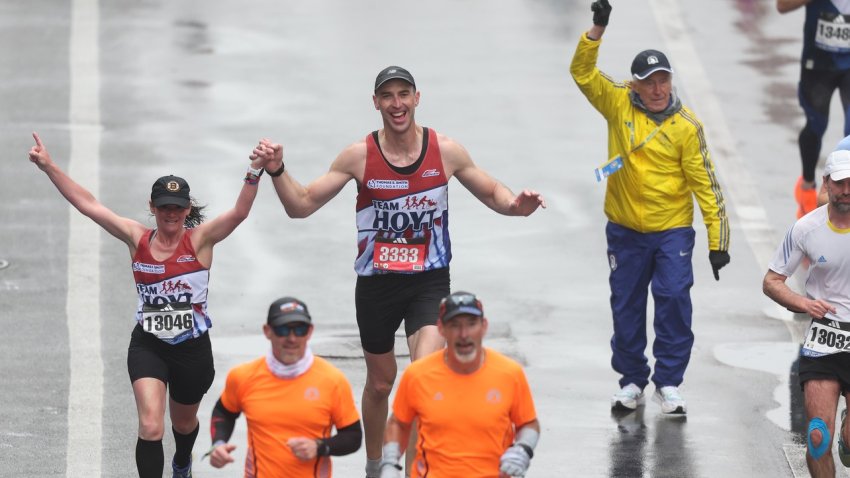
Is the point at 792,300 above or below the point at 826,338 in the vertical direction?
above

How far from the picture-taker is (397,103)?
34.1 feet

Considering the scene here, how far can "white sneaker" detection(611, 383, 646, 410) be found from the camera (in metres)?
12.3

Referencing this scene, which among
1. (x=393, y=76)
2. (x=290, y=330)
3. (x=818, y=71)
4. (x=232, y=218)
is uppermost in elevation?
(x=818, y=71)

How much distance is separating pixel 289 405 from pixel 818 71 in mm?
8474

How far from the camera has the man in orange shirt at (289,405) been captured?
8617 millimetres

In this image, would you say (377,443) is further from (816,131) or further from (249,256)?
(816,131)

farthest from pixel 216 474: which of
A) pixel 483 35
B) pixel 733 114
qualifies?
pixel 483 35

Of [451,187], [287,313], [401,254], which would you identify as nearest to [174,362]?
[401,254]

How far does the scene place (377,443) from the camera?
1116cm

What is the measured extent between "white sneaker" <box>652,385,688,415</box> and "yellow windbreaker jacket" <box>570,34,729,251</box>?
1.02 m

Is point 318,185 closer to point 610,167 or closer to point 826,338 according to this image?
point 610,167

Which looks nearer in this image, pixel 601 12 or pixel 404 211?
pixel 404 211

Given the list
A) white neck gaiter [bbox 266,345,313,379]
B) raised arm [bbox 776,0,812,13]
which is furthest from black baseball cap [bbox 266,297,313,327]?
raised arm [bbox 776,0,812,13]

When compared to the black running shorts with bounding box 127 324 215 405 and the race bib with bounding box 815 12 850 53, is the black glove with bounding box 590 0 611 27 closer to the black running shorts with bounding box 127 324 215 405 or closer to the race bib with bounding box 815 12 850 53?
the black running shorts with bounding box 127 324 215 405
